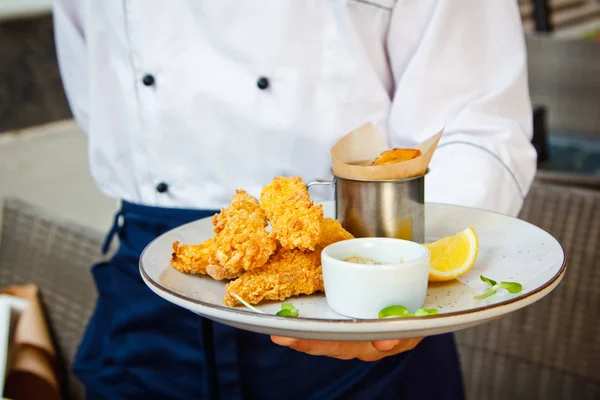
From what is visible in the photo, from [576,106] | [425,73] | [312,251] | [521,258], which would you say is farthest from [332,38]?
[576,106]

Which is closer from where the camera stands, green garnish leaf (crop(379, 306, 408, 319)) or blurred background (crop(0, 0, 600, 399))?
green garnish leaf (crop(379, 306, 408, 319))

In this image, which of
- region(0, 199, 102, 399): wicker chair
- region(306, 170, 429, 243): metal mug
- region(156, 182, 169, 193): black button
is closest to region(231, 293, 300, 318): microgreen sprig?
region(306, 170, 429, 243): metal mug

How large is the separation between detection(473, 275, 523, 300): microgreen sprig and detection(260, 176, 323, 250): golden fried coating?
283mm

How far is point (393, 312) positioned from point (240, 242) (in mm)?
297

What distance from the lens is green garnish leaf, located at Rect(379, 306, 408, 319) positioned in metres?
1.08

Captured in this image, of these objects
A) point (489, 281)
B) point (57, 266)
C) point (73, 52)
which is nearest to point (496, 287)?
point (489, 281)

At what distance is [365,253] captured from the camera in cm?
125

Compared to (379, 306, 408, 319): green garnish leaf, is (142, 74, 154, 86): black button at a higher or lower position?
higher

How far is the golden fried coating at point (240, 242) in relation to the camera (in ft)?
4.03

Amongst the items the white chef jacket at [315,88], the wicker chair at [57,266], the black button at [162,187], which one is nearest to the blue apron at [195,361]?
the black button at [162,187]

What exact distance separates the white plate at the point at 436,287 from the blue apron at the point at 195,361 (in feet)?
0.97

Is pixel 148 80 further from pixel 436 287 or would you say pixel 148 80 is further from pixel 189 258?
pixel 436 287

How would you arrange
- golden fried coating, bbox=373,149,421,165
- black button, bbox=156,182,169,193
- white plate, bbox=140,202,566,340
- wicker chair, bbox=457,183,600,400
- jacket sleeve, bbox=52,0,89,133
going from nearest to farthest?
1. white plate, bbox=140,202,566,340
2. golden fried coating, bbox=373,149,421,165
3. black button, bbox=156,182,169,193
4. jacket sleeve, bbox=52,0,89,133
5. wicker chair, bbox=457,183,600,400

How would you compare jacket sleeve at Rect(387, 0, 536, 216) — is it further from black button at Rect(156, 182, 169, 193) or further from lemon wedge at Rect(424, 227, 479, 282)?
black button at Rect(156, 182, 169, 193)
